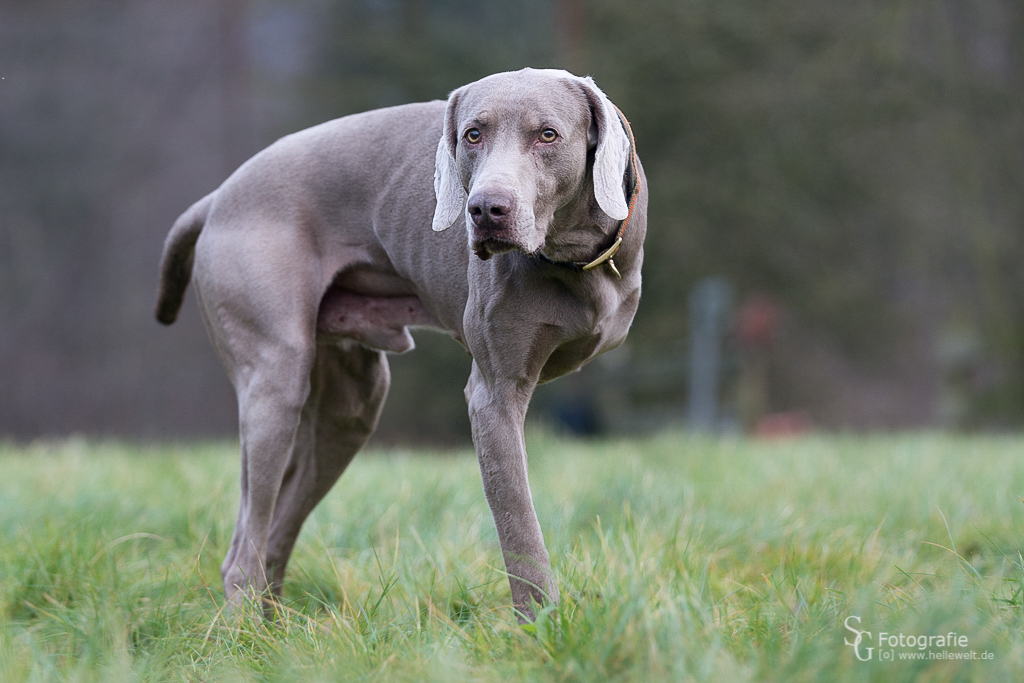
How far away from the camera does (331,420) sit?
10.9 ft

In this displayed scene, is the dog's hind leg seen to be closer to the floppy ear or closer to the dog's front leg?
the dog's front leg

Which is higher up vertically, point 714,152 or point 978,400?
point 714,152

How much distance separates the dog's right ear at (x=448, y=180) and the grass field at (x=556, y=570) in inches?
37.8

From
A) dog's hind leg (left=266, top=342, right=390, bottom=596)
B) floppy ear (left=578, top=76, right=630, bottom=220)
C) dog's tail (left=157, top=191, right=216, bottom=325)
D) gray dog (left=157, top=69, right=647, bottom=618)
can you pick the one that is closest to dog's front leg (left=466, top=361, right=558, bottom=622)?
gray dog (left=157, top=69, right=647, bottom=618)

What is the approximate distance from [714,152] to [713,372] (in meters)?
3.78

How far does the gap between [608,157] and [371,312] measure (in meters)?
1.06

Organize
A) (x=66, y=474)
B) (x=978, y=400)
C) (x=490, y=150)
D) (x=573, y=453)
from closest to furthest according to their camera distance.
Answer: (x=490, y=150)
(x=66, y=474)
(x=573, y=453)
(x=978, y=400)

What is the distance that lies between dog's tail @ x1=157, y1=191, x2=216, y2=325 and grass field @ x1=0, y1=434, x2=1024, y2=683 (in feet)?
2.68

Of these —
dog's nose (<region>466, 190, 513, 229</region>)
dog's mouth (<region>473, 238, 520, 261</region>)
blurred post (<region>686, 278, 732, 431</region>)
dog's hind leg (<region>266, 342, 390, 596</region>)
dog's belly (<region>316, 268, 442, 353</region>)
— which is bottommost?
blurred post (<region>686, 278, 732, 431</region>)

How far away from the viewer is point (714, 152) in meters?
12.3

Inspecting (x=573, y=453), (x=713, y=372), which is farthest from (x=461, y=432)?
(x=573, y=453)

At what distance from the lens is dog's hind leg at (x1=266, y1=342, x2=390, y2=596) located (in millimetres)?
3303

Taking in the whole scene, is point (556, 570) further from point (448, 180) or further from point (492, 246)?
point (448, 180)

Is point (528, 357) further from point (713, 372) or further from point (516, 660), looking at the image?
point (713, 372)
